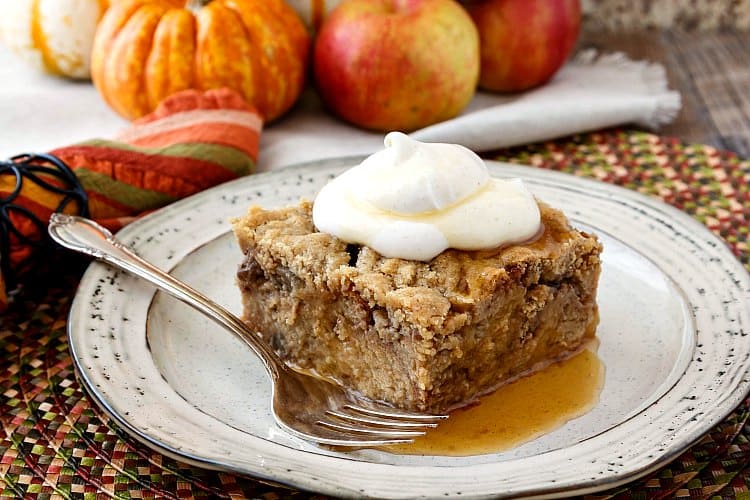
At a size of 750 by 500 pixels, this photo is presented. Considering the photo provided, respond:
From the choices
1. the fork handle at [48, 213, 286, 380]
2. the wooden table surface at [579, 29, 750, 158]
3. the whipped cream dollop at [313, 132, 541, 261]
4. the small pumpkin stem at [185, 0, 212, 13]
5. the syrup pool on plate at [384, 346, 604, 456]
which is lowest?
the wooden table surface at [579, 29, 750, 158]

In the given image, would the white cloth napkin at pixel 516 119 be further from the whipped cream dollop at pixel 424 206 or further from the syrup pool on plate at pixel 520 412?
the syrup pool on plate at pixel 520 412

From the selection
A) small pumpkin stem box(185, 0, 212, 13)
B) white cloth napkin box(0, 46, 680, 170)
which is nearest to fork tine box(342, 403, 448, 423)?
white cloth napkin box(0, 46, 680, 170)

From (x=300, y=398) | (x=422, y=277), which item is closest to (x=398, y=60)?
(x=422, y=277)

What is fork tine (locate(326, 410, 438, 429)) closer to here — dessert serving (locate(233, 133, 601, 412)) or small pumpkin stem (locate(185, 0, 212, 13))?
dessert serving (locate(233, 133, 601, 412))

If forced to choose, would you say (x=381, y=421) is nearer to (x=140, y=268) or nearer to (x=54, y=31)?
(x=140, y=268)

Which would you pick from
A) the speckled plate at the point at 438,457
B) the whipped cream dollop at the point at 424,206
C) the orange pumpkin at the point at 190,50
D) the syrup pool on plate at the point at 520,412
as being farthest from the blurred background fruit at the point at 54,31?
the syrup pool on plate at the point at 520,412

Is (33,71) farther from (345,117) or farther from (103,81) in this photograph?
(345,117)

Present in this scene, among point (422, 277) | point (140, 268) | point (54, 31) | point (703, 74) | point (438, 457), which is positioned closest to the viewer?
point (438, 457)
